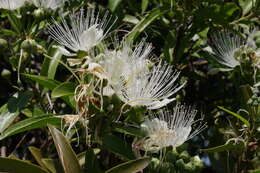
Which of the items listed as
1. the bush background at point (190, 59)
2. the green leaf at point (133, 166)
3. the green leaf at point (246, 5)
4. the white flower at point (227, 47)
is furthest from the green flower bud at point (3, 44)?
the green leaf at point (246, 5)

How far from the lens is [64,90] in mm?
2033

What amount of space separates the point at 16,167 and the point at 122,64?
0.50 meters

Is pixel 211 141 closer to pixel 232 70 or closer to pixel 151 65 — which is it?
pixel 232 70

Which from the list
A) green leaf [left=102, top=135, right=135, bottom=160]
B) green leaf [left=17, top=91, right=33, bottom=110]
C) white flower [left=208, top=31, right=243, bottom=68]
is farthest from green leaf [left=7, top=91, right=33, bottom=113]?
white flower [left=208, top=31, right=243, bottom=68]

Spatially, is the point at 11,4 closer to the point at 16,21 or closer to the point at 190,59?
the point at 16,21

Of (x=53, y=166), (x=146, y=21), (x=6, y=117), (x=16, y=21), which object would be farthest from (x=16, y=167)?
(x=146, y=21)

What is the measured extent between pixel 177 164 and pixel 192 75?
1.29 m

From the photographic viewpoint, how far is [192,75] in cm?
319

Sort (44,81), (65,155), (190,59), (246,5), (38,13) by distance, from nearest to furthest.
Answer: (65,155) → (44,81) → (38,13) → (246,5) → (190,59)

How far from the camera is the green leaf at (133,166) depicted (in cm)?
180

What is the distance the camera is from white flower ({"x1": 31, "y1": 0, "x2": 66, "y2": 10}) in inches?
98.0

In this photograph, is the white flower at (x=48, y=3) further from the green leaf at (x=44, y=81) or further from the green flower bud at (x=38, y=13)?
the green leaf at (x=44, y=81)

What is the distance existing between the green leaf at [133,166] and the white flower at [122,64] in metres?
0.28

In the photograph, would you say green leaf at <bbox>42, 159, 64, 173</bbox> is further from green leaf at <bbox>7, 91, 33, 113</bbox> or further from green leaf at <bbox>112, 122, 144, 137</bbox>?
green leaf at <bbox>7, 91, 33, 113</bbox>
